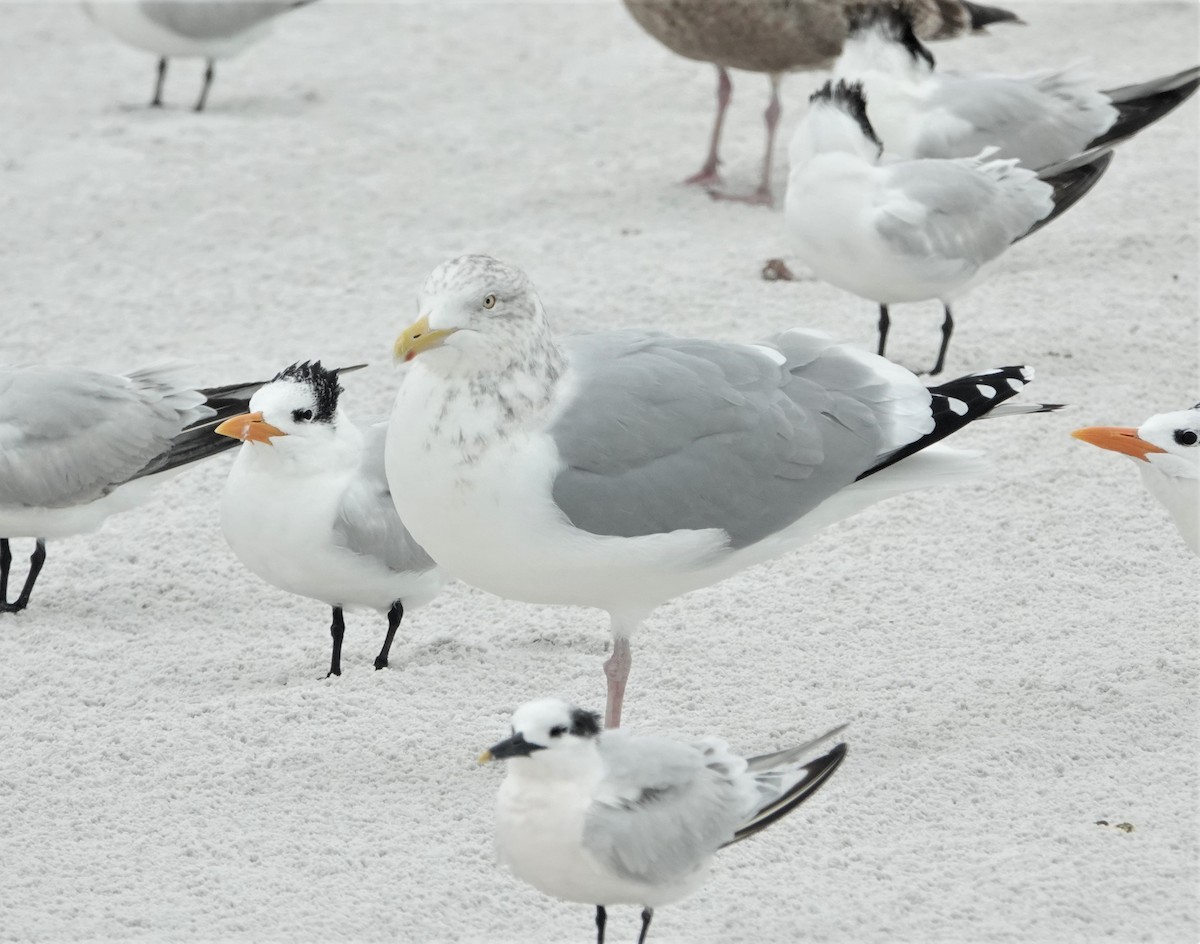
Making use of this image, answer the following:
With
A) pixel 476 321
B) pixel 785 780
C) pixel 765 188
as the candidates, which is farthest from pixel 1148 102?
pixel 785 780

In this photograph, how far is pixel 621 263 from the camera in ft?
20.8

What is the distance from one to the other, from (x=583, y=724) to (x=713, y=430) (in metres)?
0.85

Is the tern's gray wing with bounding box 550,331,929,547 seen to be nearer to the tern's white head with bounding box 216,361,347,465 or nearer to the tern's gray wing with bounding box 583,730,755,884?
the tern's gray wing with bounding box 583,730,755,884

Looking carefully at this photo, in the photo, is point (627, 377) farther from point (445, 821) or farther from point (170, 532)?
point (170, 532)

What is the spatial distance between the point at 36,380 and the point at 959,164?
273 cm

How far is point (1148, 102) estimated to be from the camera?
19.8 ft

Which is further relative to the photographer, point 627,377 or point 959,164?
point 959,164

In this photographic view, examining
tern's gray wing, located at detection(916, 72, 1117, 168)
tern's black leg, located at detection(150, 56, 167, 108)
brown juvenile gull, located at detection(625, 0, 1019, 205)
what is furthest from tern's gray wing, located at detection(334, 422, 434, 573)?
tern's black leg, located at detection(150, 56, 167, 108)

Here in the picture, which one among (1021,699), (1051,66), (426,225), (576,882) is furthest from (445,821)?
(1051,66)

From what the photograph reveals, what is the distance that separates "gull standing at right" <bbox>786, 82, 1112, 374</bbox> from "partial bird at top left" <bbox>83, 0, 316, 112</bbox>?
12.0ft

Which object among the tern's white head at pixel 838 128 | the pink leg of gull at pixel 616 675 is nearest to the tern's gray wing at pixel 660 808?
the pink leg of gull at pixel 616 675

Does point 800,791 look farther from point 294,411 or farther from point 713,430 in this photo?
point 294,411

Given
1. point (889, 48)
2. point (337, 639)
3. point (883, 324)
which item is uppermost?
point (889, 48)

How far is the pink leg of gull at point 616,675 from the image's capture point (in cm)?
344
